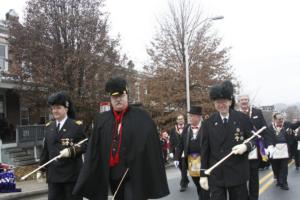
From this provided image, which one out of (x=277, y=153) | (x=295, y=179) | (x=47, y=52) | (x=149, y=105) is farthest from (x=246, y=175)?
(x=149, y=105)

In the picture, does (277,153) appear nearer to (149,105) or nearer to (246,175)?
(246,175)

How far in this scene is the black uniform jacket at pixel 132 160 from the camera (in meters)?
4.23

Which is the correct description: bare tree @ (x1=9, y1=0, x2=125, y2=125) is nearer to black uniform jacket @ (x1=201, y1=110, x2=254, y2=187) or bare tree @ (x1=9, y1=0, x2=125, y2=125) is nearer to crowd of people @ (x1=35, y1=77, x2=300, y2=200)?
crowd of people @ (x1=35, y1=77, x2=300, y2=200)

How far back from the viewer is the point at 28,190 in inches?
457

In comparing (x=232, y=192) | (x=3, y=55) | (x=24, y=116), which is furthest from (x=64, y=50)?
(x=232, y=192)

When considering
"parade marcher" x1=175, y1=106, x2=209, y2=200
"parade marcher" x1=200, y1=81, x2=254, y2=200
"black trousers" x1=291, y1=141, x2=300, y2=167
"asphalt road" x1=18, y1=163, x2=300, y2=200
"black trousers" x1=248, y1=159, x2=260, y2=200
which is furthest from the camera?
"black trousers" x1=291, y1=141, x2=300, y2=167

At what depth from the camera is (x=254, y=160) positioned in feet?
23.8

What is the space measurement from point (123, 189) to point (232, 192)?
1662 millimetres

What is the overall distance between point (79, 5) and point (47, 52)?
2510 mm

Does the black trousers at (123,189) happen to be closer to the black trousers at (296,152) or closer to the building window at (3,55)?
the black trousers at (296,152)

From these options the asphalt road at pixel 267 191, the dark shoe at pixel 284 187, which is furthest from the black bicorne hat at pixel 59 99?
the dark shoe at pixel 284 187

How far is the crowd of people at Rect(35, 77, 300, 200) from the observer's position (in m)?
4.27

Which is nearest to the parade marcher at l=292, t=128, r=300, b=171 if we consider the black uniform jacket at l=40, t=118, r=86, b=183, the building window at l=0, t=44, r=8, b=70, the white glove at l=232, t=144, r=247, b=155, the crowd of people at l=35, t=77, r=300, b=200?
the crowd of people at l=35, t=77, r=300, b=200

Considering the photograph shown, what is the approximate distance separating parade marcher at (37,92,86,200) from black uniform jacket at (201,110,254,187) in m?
1.82
